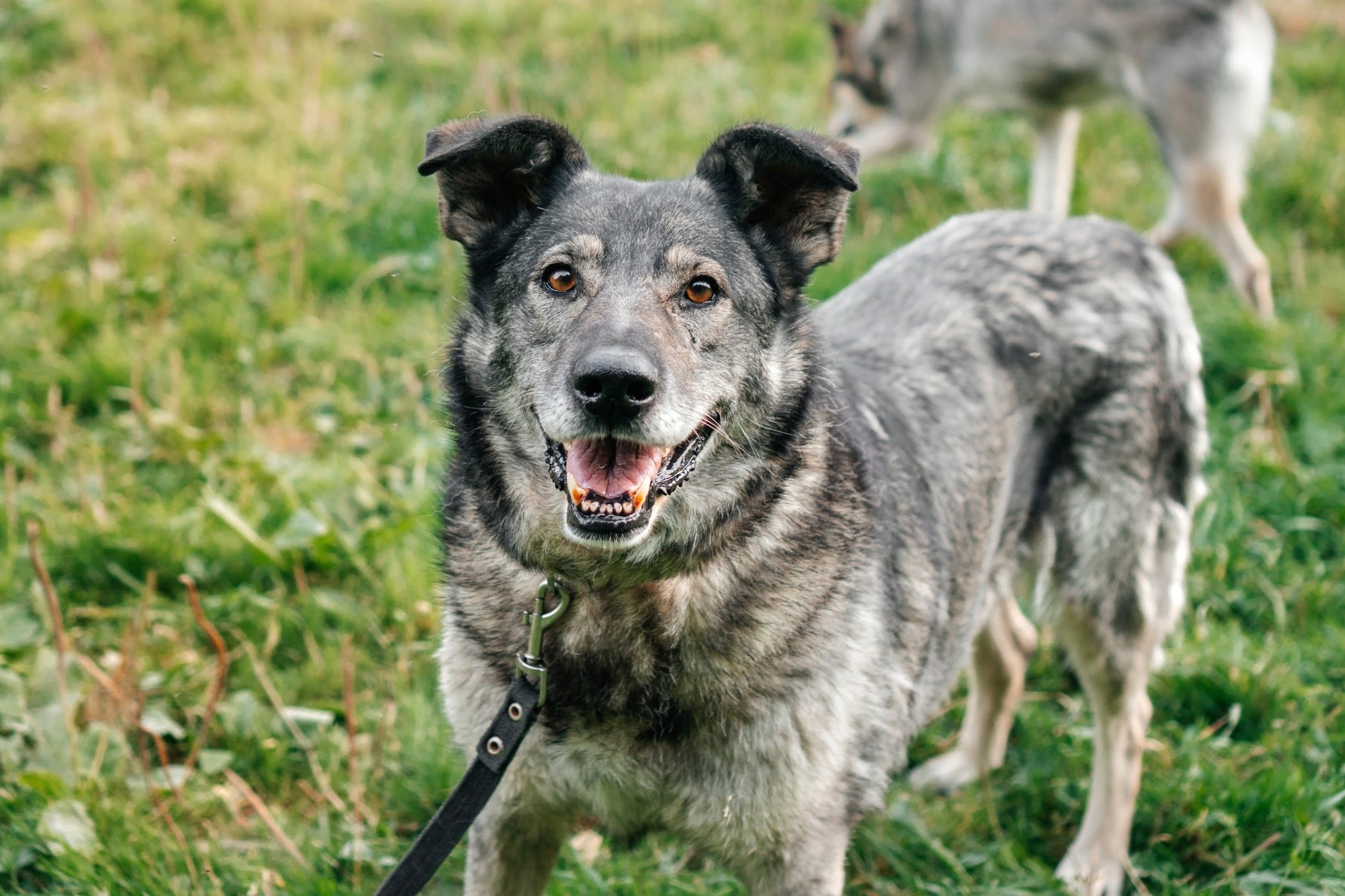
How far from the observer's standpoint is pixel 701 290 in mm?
2633

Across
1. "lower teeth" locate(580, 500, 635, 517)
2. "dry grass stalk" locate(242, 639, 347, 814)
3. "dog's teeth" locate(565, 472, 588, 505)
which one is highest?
"dog's teeth" locate(565, 472, 588, 505)

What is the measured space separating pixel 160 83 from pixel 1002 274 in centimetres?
569

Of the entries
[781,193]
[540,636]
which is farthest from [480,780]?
[781,193]

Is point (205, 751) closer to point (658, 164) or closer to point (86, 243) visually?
point (86, 243)

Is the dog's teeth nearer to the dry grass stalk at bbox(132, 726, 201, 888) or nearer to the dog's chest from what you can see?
the dog's chest

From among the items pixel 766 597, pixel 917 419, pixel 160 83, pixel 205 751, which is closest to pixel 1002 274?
pixel 917 419

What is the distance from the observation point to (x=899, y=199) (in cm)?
677

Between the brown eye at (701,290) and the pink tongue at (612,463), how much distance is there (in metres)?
0.38

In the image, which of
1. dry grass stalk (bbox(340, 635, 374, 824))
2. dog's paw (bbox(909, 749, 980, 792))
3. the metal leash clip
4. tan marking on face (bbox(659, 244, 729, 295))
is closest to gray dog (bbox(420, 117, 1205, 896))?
tan marking on face (bbox(659, 244, 729, 295))

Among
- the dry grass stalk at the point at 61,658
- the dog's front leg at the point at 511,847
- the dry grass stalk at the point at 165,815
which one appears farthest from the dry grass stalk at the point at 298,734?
the dog's front leg at the point at 511,847

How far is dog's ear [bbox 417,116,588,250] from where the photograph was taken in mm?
2668

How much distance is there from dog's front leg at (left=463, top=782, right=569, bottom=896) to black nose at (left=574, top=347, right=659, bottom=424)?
90 cm

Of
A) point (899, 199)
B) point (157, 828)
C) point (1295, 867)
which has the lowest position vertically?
point (1295, 867)

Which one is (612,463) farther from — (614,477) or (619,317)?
(619,317)
